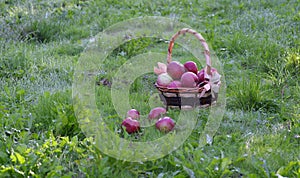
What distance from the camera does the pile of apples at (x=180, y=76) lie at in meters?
3.71

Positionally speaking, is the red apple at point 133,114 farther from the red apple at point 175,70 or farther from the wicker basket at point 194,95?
the red apple at point 175,70

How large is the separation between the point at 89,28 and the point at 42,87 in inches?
87.2

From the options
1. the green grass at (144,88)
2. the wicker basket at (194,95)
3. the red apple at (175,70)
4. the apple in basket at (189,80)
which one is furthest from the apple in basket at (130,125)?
the red apple at (175,70)

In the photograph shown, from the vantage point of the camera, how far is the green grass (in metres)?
2.79

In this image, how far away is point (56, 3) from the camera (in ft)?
24.5

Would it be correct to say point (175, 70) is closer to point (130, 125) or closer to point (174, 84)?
point (174, 84)

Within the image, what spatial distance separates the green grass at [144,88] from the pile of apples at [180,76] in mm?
226

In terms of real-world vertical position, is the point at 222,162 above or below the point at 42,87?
above

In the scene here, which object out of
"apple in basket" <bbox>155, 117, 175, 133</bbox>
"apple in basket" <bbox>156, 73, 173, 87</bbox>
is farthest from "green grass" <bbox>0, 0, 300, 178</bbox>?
"apple in basket" <bbox>156, 73, 173, 87</bbox>

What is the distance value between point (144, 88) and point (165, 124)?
1119 mm

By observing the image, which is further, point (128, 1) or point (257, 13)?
point (128, 1)

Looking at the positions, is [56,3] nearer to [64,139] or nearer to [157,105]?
[157,105]

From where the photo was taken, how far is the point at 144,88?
438cm

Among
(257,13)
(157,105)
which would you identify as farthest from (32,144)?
(257,13)
